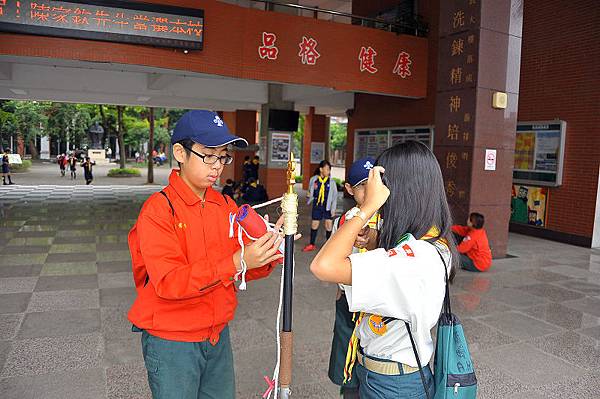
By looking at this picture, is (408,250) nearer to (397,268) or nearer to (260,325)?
(397,268)

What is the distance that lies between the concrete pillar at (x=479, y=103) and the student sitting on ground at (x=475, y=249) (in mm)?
703

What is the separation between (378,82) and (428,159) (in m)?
8.39

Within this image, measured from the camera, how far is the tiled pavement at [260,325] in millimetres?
3381

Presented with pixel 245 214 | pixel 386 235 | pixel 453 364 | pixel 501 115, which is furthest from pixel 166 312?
pixel 501 115

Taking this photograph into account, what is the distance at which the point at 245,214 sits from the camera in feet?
5.43

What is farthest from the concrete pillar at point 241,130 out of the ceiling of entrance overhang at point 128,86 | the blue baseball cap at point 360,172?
the blue baseball cap at point 360,172

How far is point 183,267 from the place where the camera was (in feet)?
5.55

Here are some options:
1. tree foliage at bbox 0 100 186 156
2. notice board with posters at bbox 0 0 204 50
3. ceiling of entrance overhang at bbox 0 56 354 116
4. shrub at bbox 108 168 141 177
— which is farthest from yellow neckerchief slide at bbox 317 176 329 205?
tree foliage at bbox 0 100 186 156

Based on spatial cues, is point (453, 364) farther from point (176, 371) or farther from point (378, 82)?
point (378, 82)

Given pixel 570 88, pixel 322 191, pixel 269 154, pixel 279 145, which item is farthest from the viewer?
pixel 269 154

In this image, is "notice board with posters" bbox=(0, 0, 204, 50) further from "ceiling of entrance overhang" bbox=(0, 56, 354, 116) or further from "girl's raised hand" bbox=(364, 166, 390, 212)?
"girl's raised hand" bbox=(364, 166, 390, 212)

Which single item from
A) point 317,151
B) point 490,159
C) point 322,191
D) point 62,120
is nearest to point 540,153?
point 490,159

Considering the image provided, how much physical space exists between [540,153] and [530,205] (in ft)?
3.68

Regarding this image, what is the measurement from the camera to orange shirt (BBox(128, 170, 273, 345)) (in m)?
1.67
